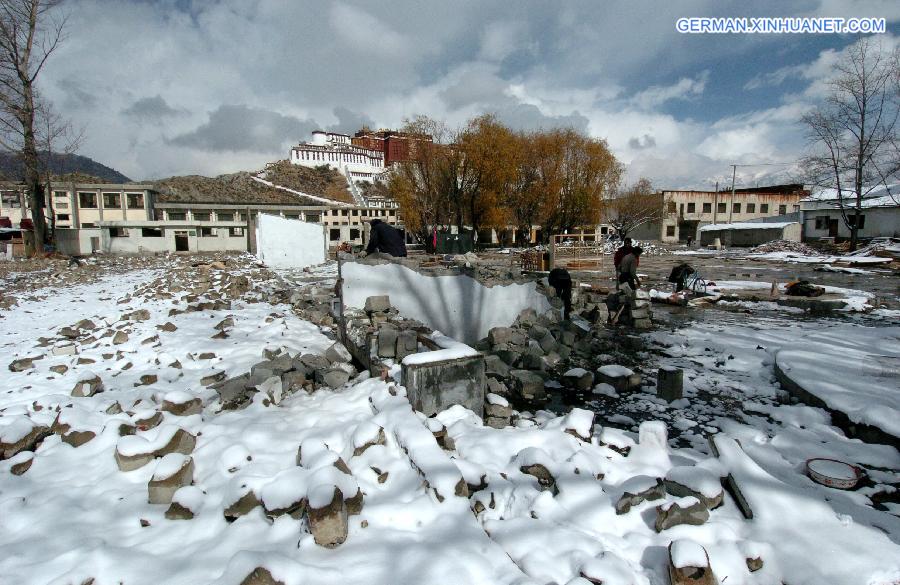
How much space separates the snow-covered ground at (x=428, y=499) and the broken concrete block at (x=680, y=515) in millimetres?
39

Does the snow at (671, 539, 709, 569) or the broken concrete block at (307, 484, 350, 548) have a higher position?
the broken concrete block at (307, 484, 350, 548)

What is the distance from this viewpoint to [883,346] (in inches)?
224

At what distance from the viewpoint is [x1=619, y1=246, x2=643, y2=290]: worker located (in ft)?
32.2

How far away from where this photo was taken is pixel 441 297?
7039mm

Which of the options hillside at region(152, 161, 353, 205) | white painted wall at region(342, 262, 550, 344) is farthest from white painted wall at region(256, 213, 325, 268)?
hillside at region(152, 161, 353, 205)

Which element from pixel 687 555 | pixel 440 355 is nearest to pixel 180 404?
pixel 440 355

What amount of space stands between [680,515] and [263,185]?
87083 mm

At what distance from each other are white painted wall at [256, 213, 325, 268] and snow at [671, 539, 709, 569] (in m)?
19.9

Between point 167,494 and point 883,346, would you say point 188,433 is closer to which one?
point 167,494

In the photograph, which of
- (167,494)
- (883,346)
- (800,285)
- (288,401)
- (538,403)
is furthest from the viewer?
(800,285)

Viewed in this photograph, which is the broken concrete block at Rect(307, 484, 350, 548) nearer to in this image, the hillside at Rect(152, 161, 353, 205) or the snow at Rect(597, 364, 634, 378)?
the snow at Rect(597, 364, 634, 378)

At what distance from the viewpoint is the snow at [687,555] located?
2049 millimetres

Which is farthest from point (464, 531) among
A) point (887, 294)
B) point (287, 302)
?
point (887, 294)

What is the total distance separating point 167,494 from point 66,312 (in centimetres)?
840
